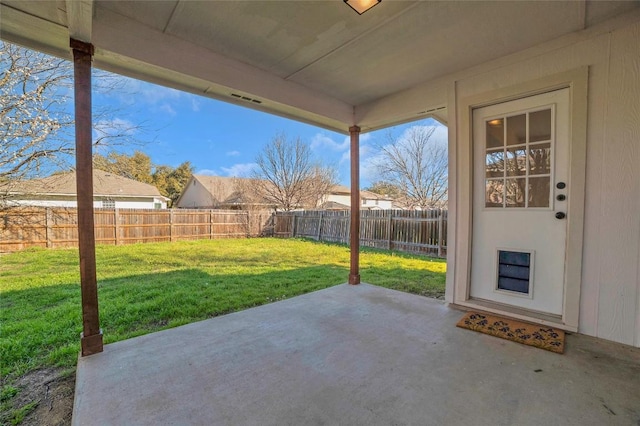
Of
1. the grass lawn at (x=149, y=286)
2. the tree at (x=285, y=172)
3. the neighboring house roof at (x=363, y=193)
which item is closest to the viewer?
the grass lawn at (x=149, y=286)

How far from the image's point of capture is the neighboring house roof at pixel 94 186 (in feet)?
16.7

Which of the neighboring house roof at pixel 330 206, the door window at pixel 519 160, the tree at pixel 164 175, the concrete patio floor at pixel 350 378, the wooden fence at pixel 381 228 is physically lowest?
the concrete patio floor at pixel 350 378

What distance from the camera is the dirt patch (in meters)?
1.45

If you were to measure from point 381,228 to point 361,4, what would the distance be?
22.2 feet

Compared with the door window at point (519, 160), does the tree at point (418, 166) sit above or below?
above

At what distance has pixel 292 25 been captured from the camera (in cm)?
209

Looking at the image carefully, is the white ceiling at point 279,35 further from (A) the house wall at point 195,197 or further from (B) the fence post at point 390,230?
(A) the house wall at point 195,197

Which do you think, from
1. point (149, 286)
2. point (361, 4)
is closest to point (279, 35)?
point (361, 4)

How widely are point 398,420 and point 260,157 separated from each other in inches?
565

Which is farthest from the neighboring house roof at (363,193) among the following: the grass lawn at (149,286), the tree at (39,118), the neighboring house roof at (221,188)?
the tree at (39,118)

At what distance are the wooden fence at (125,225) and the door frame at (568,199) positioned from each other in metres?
7.96

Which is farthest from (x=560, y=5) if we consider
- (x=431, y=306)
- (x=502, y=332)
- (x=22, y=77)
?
(x=22, y=77)

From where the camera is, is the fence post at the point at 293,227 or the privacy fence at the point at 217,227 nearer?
the privacy fence at the point at 217,227

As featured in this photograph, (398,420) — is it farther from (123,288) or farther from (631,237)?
(123,288)
